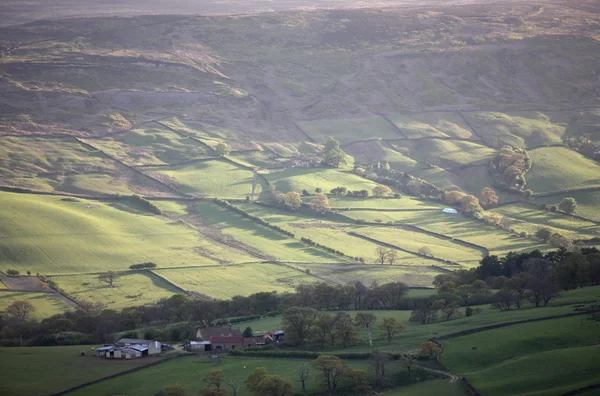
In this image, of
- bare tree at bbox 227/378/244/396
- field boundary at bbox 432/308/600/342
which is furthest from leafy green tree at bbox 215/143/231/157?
bare tree at bbox 227/378/244/396

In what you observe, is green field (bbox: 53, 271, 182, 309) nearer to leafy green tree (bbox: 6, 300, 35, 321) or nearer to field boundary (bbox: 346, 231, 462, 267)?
leafy green tree (bbox: 6, 300, 35, 321)

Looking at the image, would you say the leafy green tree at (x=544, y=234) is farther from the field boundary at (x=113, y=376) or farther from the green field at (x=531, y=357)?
the field boundary at (x=113, y=376)

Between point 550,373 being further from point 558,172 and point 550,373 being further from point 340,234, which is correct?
point 558,172

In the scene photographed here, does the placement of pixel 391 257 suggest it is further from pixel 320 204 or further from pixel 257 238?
pixel 320 204

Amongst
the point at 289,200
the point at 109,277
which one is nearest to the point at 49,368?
the point at 109,277

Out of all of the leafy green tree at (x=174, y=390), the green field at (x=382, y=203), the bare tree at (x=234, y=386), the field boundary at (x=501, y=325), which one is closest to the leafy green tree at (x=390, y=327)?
the field boundary at (x=501, y=325)
